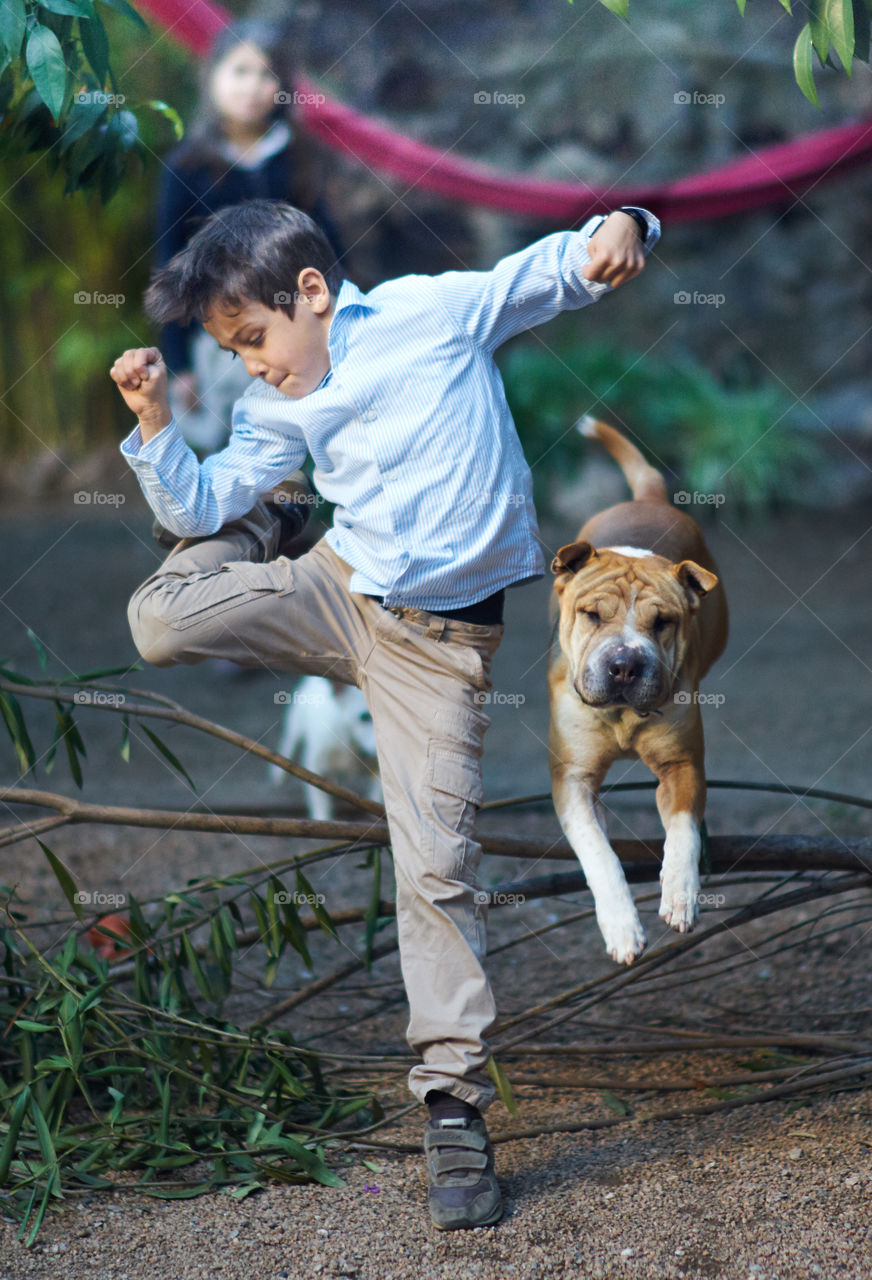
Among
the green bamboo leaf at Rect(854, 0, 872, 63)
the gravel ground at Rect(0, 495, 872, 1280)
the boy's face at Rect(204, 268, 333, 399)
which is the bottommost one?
the gravel ground at Rect(0, 495, 872, 1280)

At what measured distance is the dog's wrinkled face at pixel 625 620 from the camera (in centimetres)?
200

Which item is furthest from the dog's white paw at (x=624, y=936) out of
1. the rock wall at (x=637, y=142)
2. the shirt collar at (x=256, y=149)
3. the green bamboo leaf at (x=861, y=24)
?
the rock wall at (x=637, y=142)

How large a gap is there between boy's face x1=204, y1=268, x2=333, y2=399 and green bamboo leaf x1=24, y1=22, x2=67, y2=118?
0.40 meters

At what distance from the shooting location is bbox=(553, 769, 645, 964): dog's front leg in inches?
78.1

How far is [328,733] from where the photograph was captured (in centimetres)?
379

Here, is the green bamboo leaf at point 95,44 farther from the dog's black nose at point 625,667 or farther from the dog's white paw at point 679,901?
the dog's white paw at point 679,901

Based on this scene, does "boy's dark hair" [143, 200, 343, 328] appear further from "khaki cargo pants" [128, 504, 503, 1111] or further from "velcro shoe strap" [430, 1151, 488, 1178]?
"velcro shoe strap" [430, 1151, 488, 1178]

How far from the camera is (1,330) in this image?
28.1 feet

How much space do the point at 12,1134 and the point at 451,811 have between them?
85 cm

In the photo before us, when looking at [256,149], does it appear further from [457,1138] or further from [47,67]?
[457,1138]

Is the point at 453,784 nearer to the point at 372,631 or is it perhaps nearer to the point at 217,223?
the point at 372,631

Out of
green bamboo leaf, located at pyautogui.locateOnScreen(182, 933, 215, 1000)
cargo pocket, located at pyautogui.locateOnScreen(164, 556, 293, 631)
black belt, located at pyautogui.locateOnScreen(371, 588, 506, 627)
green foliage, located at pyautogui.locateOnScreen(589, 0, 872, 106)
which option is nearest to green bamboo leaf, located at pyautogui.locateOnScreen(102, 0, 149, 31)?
green foliage, located at pyautogui.locateOnScreen(589, 0, 872, 106)

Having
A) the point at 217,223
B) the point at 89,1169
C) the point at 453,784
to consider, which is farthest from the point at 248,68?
the point at 89,1169

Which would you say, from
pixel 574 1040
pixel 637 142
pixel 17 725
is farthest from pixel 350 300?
pixel 637 142
